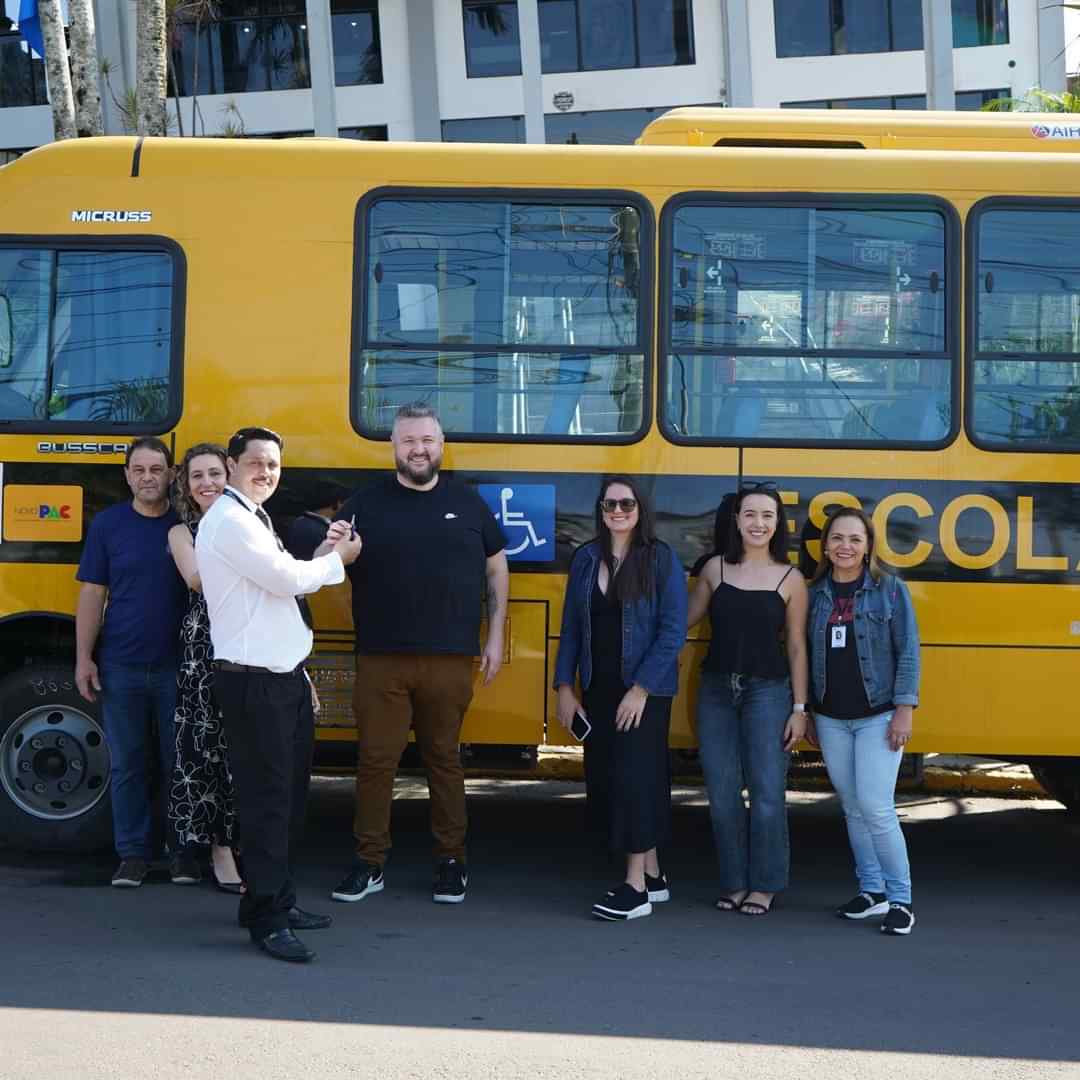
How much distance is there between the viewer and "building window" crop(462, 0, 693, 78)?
24484 mm

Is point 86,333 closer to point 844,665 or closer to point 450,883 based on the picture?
point 450,883

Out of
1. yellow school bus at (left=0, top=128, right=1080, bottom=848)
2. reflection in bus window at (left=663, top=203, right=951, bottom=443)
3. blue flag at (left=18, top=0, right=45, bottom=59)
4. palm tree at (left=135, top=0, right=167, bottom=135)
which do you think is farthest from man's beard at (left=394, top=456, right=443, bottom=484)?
blue flag at (left=18, top=0, right=45, bottom=59)

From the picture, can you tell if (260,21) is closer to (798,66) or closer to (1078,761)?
(798,66)

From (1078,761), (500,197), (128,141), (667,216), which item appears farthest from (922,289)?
(128,141)

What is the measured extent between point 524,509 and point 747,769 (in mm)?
1455

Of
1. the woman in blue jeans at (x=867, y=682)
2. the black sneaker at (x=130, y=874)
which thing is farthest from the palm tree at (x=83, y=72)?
the woman in blue jeans at (x=867, y=682)

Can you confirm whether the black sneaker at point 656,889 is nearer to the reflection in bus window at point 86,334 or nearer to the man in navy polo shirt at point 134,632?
the man in navy polo shirt at point 134,632

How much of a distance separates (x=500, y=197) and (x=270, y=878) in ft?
10.0

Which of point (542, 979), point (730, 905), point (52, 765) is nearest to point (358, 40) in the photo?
point (52, 765)

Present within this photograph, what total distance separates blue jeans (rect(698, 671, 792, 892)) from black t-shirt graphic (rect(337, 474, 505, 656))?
1.07 meters

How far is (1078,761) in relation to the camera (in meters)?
7.06

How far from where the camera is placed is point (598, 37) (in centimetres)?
2466

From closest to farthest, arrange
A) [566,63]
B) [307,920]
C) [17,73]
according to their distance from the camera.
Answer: [307,920] < [566,63] < [17,73]

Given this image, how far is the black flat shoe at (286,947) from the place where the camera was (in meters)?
5.34
